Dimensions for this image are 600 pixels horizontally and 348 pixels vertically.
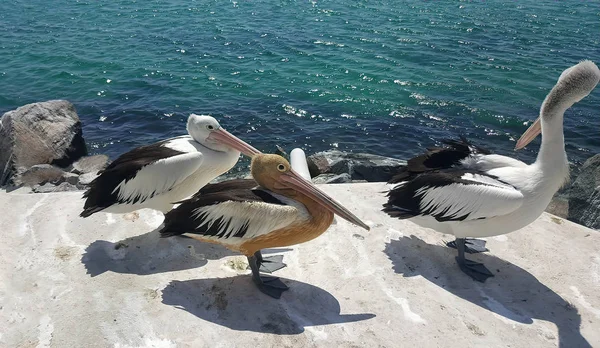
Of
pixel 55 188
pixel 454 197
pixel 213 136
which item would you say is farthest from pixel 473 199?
pixel 55 188

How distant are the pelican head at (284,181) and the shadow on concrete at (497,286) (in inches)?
37.2

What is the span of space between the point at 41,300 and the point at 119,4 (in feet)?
58.4

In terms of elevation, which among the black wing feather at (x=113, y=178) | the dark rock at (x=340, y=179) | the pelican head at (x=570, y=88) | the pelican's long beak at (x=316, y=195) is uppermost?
the pelican head at (x=570, y=88)

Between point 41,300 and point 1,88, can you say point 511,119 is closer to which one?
point 41,300

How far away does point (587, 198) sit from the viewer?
6.06 metres

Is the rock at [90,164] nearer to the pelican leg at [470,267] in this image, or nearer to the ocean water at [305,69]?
the ocean water at [305,69]

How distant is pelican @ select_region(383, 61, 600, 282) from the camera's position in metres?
3.70

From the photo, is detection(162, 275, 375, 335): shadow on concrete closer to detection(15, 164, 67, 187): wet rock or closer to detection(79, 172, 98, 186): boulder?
detection(79, 172, 98, 186): boulder

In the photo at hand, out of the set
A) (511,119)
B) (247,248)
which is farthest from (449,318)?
(511,119)

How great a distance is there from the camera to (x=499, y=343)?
323 cm

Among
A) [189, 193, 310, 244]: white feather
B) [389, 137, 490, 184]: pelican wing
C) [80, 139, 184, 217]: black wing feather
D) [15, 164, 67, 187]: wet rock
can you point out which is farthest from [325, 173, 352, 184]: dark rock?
[15, 164, 67, 187]: wet rock

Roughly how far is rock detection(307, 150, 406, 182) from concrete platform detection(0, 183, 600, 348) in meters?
2.57

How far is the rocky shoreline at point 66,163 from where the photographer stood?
6457mm

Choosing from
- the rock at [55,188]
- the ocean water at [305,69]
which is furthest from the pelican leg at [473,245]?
the rock at [55,188]
